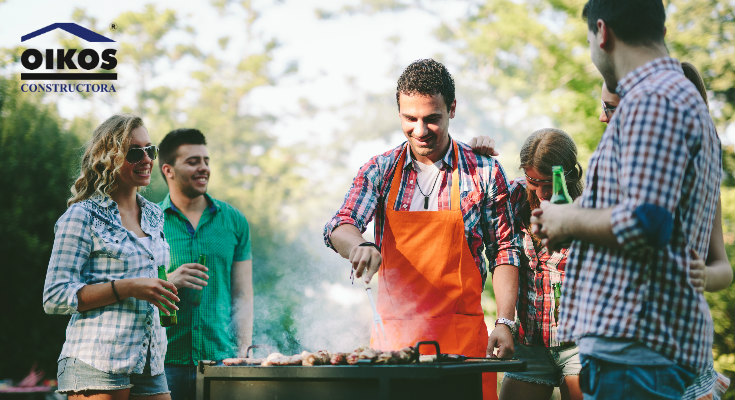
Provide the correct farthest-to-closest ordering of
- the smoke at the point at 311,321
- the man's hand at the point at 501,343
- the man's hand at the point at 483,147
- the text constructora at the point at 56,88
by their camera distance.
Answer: the text constructora at the point at 56,88
the smoke at the point at 311,321
the man's hand at the point at 483,147
the man's hand at the point at 501,343

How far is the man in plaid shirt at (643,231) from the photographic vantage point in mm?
1721

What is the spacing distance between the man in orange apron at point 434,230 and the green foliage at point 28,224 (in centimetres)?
551

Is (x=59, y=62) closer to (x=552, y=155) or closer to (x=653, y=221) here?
(x=552, y=155)

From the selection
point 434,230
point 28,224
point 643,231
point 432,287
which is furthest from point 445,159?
point 28,224

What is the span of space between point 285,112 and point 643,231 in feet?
60.5

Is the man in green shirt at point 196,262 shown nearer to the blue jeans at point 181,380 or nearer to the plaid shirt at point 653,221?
the blue jeans at point 181,380

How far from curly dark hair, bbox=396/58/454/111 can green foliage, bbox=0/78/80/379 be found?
5735mm

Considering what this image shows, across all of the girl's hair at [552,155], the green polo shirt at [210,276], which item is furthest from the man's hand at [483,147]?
the green polo shirt at [210,276]

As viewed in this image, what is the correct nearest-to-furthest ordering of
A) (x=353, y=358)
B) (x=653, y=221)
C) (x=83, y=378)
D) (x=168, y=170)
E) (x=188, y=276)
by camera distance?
(x=653, y=221), (x=353, y=358), (x=83, y=378), (x=188, y=276), (x=168, y=170)

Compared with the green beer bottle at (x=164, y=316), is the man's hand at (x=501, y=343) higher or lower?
lower

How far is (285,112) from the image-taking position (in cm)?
1964

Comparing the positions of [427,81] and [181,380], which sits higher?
[427,81]

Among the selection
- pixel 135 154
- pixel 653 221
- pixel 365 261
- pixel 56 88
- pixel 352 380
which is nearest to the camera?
pixel 653 221

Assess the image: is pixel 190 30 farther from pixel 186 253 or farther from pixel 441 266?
pixel 441 266
